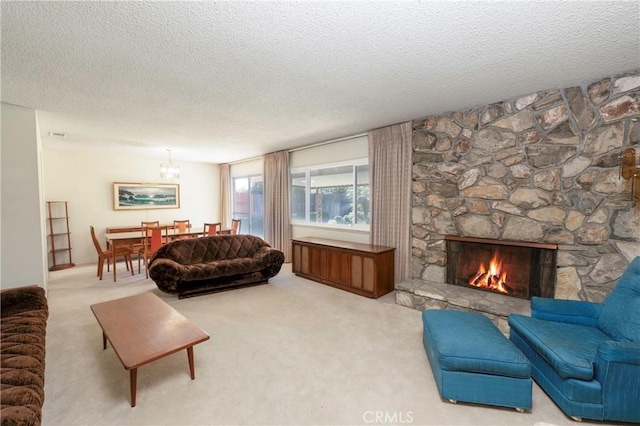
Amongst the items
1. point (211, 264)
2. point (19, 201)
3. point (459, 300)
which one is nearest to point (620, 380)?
point (459, 300)

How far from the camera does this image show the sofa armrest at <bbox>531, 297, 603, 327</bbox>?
224cm

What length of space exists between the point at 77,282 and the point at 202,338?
13.8 ft

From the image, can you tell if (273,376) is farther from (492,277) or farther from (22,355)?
(492,277)

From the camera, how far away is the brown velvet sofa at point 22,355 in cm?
133

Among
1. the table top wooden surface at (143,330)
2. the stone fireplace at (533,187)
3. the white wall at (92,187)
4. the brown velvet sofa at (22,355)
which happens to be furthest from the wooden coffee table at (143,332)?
the white wall at (92,187)

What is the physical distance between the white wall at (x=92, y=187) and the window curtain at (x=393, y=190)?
5.66 m

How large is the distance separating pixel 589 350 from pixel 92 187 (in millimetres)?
8416

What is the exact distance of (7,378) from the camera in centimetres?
151

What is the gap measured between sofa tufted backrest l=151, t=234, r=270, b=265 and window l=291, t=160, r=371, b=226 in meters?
1.31

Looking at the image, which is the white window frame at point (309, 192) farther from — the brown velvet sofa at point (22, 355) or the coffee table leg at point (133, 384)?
the brown velvet sofa at point (22, 355)

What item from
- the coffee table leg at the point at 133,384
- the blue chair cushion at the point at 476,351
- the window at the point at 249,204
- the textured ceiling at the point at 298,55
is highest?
the textured ceiling at the point at 298,55

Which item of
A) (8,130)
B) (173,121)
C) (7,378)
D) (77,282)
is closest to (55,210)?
(77,282)

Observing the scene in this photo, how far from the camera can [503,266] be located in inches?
132

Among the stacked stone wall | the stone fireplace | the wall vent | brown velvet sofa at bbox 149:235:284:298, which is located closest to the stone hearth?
the stone fireplace
